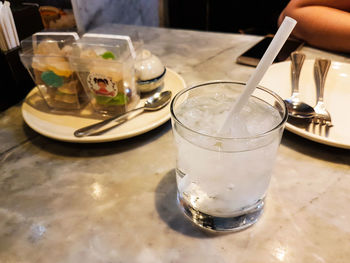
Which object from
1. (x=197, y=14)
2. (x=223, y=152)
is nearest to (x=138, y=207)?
(x=223, y=152)

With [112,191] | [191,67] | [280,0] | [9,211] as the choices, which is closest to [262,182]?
[112,191]

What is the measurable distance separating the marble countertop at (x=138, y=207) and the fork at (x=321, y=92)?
58mm

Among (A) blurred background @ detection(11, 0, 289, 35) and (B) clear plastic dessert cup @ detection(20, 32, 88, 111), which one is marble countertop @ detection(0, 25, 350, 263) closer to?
(B) clear plastic dessert cup @ detection(20, 32, 88, 111)

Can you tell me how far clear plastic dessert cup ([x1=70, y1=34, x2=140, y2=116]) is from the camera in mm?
706

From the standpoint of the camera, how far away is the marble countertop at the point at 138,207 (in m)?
0.44

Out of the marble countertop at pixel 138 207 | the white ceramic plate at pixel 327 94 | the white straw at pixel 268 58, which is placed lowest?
the marble countertop at pixel 138 207

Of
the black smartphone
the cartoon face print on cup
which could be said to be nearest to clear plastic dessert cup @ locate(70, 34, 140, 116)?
→ the cartoon face print on cup

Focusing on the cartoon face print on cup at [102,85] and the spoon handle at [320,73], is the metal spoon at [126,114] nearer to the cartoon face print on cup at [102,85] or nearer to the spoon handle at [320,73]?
the cartoon face print on cup at [102,85]

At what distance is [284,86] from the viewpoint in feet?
2.59

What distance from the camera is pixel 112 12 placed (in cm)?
158

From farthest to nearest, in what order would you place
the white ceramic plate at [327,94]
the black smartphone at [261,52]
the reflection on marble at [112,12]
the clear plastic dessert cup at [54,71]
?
the reflection on marble at [112,12]
the black smartphone at [261,52]
the clear plastic dessert cup at [54,71]
the white ceramic plate at [327,94]

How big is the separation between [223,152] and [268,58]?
0.13 metres

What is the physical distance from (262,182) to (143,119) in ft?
1.17

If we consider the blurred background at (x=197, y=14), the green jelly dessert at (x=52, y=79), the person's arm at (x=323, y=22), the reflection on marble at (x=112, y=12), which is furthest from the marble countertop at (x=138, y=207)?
the blurred background at (x=197, y=14)
